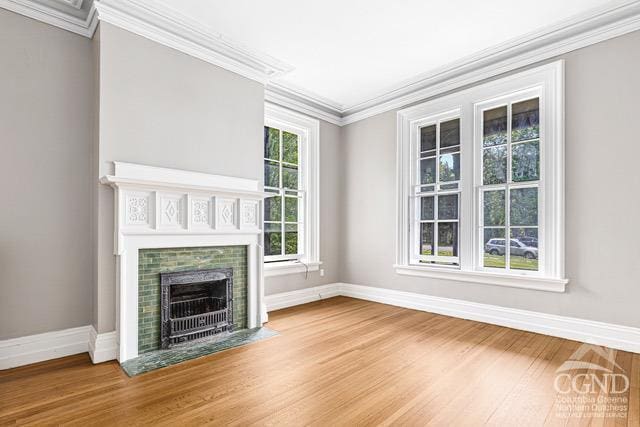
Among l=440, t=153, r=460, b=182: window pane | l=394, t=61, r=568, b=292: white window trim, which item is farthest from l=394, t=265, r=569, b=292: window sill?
l=440, t=153, r=460, b=182: window pane

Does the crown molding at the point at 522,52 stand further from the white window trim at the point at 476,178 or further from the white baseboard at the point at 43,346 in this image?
the white baseboard at the point at 43,346

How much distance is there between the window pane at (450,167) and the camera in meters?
4.14

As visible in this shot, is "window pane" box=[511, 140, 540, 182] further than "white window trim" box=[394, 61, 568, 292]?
Yes

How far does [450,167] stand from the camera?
4.21m

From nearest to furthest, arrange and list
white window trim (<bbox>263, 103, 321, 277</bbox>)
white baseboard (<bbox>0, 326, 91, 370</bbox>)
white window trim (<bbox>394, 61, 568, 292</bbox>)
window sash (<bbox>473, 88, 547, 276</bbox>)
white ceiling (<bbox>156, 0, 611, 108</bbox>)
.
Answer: white baseboard (<bbox>0, 326, 91, 370</bbox>) → white ceiling (<bbox>156, 0, 611, 108</bbox>) → white window trim (<bbox>394, 61, 568, 292</bbox>) → window sash (<bbox>473, 88, 547, 276</bbox>) → white window trim (<bbox>263, 103, 321, 277</bbox>)

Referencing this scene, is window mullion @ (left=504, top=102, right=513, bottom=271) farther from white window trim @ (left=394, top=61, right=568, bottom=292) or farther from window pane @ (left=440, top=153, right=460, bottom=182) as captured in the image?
window pane @ (left=440, top=153, right=460, bottom=182)

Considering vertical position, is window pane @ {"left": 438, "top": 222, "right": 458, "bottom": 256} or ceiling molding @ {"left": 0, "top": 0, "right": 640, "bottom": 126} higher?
ceiling molding @ {"left": 0, "top": 0, "right": 640, "bottom": 126}

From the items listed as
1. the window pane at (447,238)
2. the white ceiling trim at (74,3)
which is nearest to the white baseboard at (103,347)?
the white ceiling trim at (74,3)

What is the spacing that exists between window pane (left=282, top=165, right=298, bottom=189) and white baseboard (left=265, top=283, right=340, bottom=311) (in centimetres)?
150

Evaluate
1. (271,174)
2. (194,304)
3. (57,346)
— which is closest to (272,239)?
(271,174)

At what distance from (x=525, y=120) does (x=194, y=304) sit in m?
3.93

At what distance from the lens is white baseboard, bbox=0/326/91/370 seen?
103 inches

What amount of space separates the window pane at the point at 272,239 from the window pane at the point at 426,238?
193cm

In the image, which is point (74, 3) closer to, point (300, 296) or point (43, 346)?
point (43, 346)
